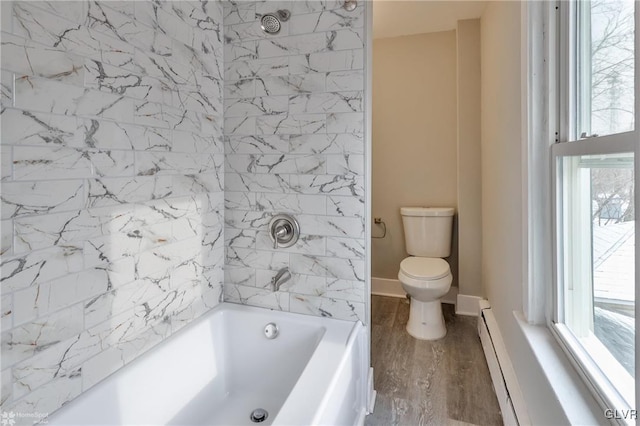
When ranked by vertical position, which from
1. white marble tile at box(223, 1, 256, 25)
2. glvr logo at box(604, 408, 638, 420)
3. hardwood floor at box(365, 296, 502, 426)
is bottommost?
hardwood floor at box(365, 296, 502, 426)

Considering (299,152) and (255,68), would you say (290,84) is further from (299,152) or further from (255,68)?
(299,152)

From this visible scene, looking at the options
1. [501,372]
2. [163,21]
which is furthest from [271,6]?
[501,372]

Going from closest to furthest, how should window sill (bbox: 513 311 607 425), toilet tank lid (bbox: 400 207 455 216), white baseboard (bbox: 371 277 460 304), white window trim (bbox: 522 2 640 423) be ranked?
window sill (bbox: 513 311 607 425) < white window trim (bbox: 522 2 640 423) < toilet tank lid (bbox: 400 207 455 216) < white baseboard (bbox: 371 277 460 304)

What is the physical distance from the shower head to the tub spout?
47.7 inches

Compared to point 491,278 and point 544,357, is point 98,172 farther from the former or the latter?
point 491,278

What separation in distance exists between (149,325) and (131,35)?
117 centimetres

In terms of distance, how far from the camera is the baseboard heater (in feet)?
4.79

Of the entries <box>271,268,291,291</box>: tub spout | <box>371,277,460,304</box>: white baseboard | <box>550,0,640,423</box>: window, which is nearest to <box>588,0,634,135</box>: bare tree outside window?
<box>550,0,640,423</box>: window

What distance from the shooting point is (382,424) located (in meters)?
1.66

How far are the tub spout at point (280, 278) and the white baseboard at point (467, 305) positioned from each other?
71.7 inches

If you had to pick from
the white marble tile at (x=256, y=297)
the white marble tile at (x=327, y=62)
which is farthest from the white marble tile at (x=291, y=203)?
the white marble tile at (x=327, y=62)

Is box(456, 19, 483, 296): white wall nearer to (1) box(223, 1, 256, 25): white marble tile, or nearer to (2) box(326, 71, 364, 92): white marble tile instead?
(2) box(326, 71, 364, 92): white marble tile

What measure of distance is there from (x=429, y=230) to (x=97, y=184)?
2.44 metres

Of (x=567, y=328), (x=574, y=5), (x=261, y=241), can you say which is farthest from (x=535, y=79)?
(x=261, y=241)
